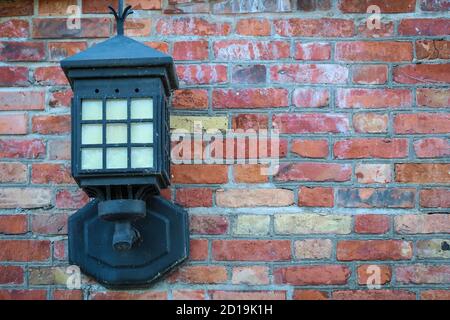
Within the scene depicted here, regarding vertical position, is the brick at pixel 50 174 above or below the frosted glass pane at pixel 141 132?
below

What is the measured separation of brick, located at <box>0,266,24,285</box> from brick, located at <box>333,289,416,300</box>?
0.91 m

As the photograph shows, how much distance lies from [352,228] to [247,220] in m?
0.31

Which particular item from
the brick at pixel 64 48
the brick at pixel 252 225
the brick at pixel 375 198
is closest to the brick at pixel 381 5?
the brick at pixel 375 198

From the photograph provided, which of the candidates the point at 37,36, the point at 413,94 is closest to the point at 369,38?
the point at 413,94

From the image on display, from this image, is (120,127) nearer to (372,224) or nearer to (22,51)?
(22,51)

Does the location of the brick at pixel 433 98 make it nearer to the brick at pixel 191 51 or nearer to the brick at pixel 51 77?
the brick at pixel 191 51

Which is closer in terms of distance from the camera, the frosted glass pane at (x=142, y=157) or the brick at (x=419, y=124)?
the frosted glass pane at (x=142, y=157)

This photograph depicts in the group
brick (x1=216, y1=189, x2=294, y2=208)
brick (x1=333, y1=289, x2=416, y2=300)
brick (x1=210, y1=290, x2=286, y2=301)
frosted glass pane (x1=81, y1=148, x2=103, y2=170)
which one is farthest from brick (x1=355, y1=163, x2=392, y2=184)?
frosted glass pane (x1=81, y1=148, x2=103, y2=170)

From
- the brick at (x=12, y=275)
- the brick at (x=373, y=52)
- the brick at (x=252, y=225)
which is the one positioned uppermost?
the brick at (x=373, y=52)

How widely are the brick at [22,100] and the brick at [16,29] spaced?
0.59ft

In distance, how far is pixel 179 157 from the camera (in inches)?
114

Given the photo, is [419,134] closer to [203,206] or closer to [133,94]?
[203,206]

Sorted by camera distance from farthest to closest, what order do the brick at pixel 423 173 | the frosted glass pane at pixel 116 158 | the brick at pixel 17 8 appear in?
the brick at pixel 17 8 → the brick at pixel 423 173 → the frosted glass pane at pixel 116 158

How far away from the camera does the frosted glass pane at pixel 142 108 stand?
255 cm
